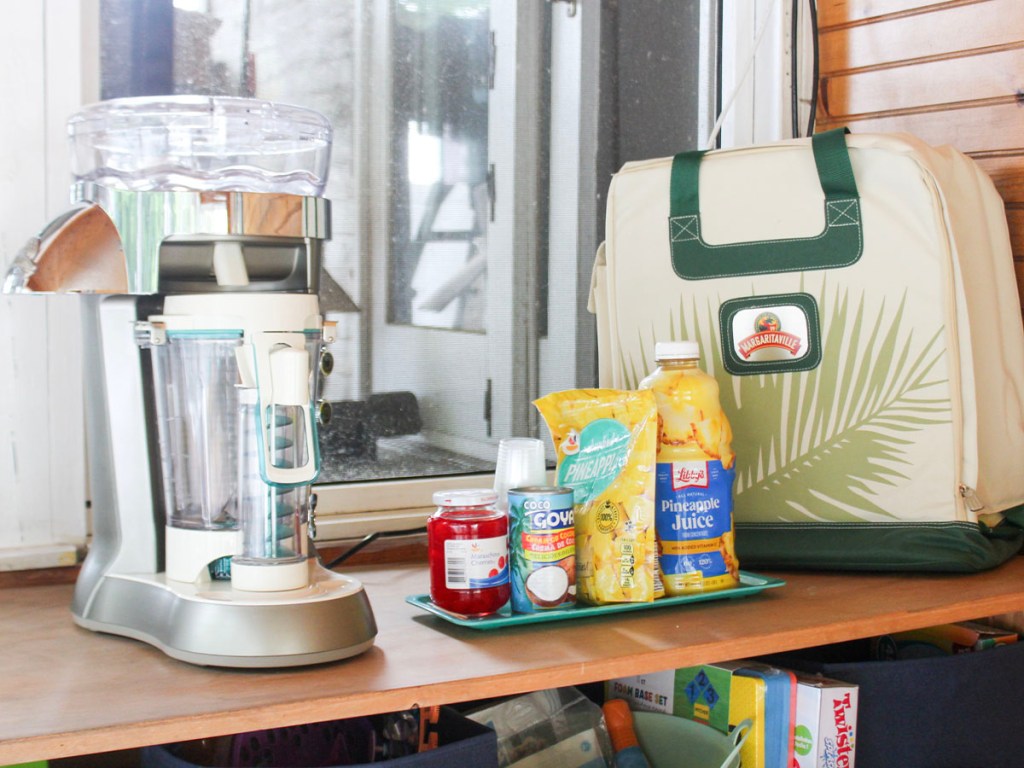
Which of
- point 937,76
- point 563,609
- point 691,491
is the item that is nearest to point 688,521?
point 691,491

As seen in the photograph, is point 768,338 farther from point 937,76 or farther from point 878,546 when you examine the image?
point 937,76

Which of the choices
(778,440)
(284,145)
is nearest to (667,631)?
(778,440)

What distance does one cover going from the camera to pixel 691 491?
1137mm

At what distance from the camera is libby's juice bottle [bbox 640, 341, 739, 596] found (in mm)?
1136

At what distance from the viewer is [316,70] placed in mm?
1377

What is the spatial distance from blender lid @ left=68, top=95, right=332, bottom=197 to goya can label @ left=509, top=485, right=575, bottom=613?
0.38 m

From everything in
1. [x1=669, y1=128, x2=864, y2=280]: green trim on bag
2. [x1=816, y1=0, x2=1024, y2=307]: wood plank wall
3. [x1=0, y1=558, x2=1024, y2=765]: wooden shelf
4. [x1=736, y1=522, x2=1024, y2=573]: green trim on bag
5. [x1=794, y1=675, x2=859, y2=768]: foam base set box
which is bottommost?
[x1=794, y1=675, x2=859, y2=768]: foam base set box

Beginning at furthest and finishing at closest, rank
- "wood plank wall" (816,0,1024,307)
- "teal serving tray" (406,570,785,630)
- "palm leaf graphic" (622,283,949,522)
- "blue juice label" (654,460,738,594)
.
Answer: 1. "wood plank wall" (816,0,1024,307)
2. "palm leaf graphic" (622,283,949,522)
3. "blue juice label" (654,460,738,594)
4. "teal serving tray" (406,570,785,630)

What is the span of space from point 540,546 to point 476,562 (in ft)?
0.20

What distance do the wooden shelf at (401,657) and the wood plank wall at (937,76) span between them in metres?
0.52

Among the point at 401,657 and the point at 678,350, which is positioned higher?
the point at 678,350

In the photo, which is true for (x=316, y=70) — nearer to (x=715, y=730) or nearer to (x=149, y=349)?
(x=149, y=349)

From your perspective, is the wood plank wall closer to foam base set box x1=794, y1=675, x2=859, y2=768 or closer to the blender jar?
foam base set box x1=794, y1=675, x2=859, y2=768

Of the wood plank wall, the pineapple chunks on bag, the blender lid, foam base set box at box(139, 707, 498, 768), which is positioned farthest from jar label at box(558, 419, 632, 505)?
the wood plank wall
